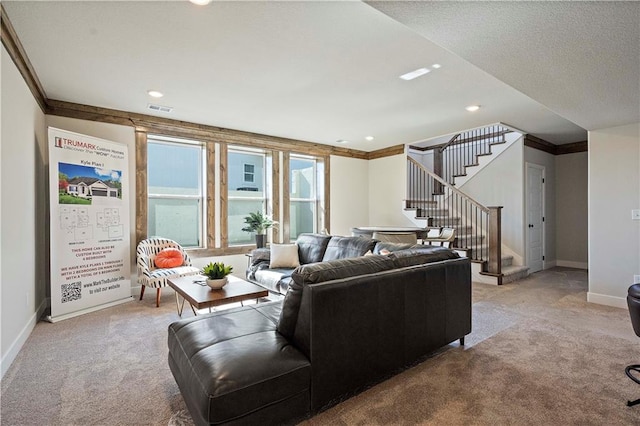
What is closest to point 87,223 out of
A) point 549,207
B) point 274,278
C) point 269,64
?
point 274,278

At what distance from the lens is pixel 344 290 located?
6.51 ft

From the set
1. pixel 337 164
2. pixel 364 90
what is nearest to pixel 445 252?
pixel 364 90

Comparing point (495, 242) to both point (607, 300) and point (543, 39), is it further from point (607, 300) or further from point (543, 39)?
point (543, 39)

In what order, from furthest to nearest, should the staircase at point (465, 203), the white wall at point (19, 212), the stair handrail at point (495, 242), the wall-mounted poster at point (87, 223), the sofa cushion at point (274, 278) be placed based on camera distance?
1. the staircase at point (465, 203)
2. the stair handrail at point (495, 242)
3. the sofa cushion at point (274, 278)
4. the wall-mounted poster at point (87, 223)
5. the white wall at point (19, 212)

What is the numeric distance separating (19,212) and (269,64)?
2612 mm

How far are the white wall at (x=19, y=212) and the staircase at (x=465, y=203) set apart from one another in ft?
19.2

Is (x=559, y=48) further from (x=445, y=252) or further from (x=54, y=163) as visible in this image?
(x=54, y=163)

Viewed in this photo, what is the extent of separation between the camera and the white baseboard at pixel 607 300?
410 centimetres

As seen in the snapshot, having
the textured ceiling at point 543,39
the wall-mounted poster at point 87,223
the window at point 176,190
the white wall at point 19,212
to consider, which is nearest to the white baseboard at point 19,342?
the white wall at point 19,212

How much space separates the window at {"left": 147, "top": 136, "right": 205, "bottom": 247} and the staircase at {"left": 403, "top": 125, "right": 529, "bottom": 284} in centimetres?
406

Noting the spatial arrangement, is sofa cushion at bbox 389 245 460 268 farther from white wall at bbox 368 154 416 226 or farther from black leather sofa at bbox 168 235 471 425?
white wall at bbox 368 154 416 226

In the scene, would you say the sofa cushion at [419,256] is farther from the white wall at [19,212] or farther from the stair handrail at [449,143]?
the stair handrail at [449,143]

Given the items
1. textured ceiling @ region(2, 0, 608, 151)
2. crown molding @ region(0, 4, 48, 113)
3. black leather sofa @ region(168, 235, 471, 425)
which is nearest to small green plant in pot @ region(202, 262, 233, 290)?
black leather sofa @ region(168, 235, 471, 425)

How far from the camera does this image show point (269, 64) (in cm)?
306
